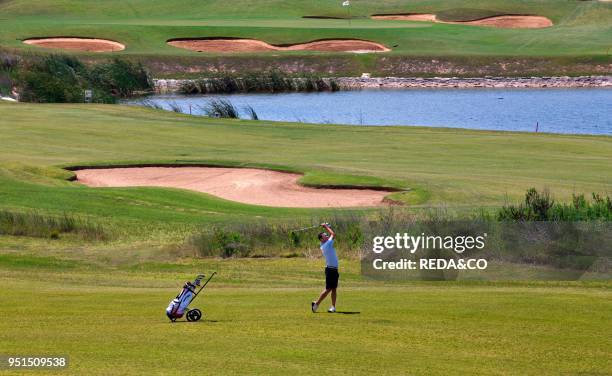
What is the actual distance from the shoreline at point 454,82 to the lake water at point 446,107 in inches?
69.2

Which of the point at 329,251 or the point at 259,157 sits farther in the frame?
the point at 259,157

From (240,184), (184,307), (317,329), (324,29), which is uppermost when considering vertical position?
(184,307)

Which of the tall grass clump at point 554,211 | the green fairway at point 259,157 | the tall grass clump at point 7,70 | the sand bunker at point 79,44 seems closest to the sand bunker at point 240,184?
the green fairway at point 259,157

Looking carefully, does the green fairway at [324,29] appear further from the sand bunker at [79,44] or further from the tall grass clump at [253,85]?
the tall grass clump at [253,85]

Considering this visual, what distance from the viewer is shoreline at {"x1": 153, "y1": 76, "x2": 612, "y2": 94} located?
84562mm

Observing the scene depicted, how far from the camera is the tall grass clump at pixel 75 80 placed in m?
59.7

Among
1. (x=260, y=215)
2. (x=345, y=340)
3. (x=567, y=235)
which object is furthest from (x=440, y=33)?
(x=345, y=340)

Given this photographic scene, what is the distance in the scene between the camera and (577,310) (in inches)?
587

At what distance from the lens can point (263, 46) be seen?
97.1m

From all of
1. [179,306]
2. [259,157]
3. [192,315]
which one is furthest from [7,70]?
[179,306]

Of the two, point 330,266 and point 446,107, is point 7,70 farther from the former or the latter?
point 330,266

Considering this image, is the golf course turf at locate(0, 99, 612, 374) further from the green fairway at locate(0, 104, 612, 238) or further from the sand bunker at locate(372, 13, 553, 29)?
the sand bunker at locate(372, 13, 553, 29)

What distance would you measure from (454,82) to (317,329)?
74.8 metres

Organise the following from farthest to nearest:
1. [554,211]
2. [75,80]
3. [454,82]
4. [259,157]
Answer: [454,82], [75,80], [259,157], [554,211]
